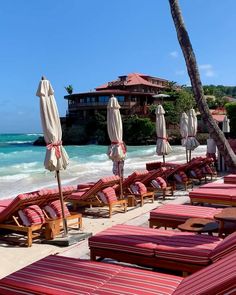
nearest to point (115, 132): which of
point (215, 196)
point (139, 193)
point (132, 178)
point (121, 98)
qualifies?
point (132, 178)

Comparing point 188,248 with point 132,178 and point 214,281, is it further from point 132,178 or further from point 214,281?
point 132,178

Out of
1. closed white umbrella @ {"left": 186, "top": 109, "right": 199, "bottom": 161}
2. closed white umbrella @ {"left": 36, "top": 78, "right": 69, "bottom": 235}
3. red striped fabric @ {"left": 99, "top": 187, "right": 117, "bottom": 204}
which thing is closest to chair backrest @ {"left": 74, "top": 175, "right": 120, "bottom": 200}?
red striped fabric @ {"left": 99, "top": 187, "right": 117, "bottom": 204}

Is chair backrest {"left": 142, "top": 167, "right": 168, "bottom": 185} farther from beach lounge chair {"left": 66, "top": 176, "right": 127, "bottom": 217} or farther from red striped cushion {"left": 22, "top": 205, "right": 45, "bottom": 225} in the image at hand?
red striped cushion {"left": 22, "top": 205, "right": 45, "bottom": 225}

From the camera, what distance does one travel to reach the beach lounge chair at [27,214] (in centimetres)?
707

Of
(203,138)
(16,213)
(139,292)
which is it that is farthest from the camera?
(203,138)

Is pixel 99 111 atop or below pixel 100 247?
atop

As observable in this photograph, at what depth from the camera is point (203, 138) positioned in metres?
51.6

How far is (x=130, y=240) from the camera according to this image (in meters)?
5.03

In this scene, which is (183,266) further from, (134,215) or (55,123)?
(134,215)

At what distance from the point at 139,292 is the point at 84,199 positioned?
5.97 m

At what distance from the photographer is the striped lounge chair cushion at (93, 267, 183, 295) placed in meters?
3.54

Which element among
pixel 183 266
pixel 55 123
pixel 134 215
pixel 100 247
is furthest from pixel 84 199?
pixel 183 266

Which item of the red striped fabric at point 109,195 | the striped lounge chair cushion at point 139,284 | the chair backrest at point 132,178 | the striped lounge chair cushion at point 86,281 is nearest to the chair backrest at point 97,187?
the red striped fabric at point 109,195

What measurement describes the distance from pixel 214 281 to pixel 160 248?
1.80 metres
